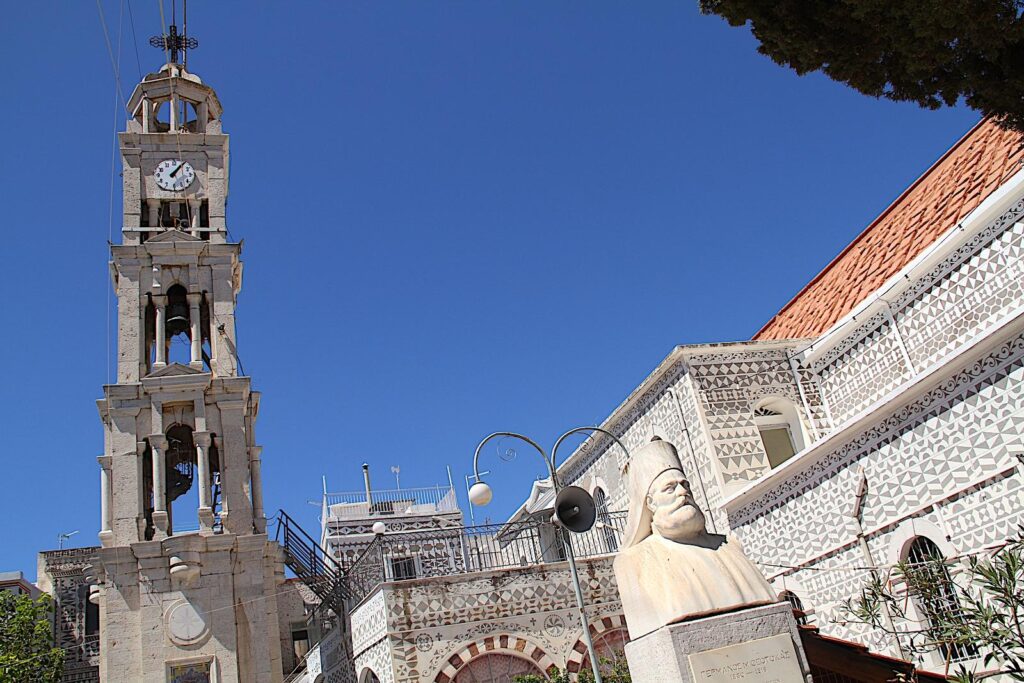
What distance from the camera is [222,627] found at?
17.0 m

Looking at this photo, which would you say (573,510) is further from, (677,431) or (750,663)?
(677,431)

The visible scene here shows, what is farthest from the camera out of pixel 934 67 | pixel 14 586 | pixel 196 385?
pixel 14 586

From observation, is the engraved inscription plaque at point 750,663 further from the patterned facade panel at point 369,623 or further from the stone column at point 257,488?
the stone column at point 257,488

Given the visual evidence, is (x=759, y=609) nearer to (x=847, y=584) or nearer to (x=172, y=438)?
(x=847, y=584)

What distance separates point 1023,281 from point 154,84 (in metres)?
19.6

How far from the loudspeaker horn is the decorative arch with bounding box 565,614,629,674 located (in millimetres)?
5437

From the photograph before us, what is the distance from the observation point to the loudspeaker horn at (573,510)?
920 centimetres

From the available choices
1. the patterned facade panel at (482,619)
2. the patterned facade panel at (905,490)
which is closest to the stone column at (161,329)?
the patterned facade panel at (482,619)

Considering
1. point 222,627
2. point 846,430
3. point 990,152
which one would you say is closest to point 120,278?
point 222,627

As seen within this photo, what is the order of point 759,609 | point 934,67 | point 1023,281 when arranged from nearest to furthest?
point 759,609 → point 934,67 → point 1023,281

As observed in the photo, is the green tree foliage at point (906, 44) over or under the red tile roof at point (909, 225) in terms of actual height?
under

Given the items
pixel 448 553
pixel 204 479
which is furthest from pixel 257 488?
pixel 448 553

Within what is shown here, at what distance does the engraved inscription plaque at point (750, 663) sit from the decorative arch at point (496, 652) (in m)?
8.71

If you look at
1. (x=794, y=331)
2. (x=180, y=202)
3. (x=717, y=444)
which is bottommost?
(x=717, y=444)
